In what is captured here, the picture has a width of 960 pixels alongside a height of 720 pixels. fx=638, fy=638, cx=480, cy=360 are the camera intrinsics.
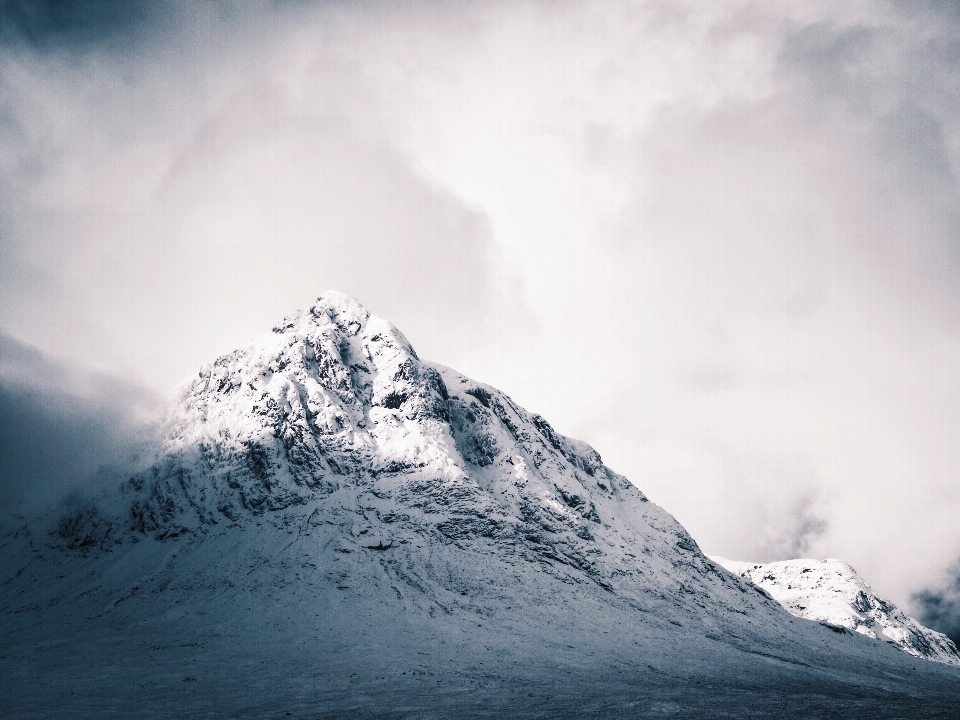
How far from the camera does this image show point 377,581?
11019 cm

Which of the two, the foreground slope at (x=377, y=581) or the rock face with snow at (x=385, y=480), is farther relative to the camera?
the rock face with snow at (x=385, y=480)

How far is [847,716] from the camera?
6406 centimetres

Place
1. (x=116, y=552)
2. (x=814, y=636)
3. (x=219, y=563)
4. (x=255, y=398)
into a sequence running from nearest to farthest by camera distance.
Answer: (x=219, y=563) → (x=116, y=552) → (x=814, y=636) → (x=255, y=398)

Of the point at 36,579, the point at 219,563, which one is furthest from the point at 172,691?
the point at 36,579

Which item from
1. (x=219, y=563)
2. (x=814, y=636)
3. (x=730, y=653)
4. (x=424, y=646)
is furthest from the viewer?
(x=814, y=636)

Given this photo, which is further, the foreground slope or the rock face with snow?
the rock face with snow

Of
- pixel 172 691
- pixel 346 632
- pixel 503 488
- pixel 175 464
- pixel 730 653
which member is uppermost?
pixel 503 488

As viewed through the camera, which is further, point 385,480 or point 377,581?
point 385,480

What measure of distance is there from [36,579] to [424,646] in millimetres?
77778

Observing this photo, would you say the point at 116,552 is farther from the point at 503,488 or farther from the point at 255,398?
the point at 503,488

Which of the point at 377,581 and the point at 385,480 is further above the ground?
the point at 385,480

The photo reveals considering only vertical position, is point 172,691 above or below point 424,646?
below

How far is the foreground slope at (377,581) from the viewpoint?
238 feet

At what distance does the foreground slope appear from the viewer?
7269 cm
